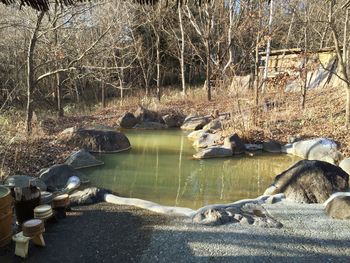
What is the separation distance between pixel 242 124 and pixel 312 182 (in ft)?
16.2

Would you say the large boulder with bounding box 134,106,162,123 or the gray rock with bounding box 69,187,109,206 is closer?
the gray rock with bounding box 69,187,109,206

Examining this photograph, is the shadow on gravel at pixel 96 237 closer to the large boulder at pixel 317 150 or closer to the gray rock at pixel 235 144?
the gray rock at pixel 235 144

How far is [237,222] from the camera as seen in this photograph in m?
4.61

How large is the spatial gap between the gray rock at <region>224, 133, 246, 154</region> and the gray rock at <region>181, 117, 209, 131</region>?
356cm

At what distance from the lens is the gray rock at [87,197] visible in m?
5.32

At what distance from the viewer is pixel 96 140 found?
30.5ft

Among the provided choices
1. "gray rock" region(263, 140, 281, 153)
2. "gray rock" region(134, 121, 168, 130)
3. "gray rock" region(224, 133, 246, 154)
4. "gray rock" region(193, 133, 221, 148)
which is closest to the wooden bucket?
"gray rock" region(224, 133, 246, 154)

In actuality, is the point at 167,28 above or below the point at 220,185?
above

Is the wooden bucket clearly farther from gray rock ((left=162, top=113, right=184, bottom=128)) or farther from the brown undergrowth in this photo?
gray rock ((left=162, top=113, right=184, bottom=128))

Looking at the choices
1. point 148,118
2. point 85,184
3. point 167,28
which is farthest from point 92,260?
point 167,28

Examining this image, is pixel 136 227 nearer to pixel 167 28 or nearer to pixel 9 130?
pixel 9 130

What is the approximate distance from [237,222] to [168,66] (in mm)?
19801

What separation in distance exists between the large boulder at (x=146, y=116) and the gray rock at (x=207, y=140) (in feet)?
12.2

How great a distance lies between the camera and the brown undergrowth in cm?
745
